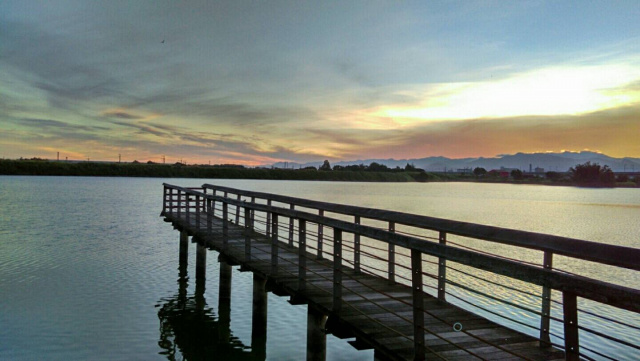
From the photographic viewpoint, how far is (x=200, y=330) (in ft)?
40.5

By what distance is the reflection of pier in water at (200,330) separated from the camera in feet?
35.2

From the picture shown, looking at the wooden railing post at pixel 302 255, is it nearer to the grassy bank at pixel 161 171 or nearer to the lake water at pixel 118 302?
the lake water at pixel 118 302

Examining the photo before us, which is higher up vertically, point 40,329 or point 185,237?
point 185,237

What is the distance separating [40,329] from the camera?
11859mm

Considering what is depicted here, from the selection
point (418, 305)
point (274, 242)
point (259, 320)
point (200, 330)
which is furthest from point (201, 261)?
point (418, 305)

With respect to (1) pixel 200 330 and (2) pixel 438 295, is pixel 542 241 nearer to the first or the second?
(2) pixel 438 295

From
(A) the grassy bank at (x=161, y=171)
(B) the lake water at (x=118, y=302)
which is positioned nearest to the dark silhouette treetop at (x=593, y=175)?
(A) the grassy bank at (x=161, y=171)

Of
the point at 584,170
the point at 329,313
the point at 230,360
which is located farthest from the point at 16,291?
the point at 584,170

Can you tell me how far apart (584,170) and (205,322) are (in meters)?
197

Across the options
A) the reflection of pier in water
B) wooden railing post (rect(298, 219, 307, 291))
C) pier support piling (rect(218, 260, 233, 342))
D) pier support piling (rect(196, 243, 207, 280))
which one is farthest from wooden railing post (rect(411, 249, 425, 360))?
pier support piling (rect(196, 243, 207, 280))

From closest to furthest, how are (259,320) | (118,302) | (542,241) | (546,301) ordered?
(542,241) → (546,301) → (259,320) → (118,302)

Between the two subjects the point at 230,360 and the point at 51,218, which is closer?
the point at 230,360

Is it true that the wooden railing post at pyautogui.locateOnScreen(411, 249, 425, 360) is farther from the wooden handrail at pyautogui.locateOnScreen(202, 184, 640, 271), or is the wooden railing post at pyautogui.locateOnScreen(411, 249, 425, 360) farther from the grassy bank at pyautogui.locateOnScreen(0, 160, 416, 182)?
the grassy bank at pyautogui.locateOnScreen(0, 160, 416, 182)

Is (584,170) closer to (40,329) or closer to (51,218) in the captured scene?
(51,218)
